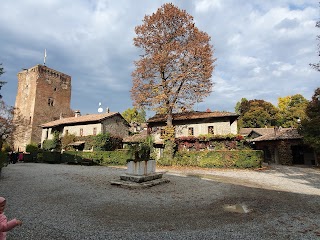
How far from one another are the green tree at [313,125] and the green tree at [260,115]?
32.3 metres

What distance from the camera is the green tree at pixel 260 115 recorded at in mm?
53562

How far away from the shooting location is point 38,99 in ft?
158

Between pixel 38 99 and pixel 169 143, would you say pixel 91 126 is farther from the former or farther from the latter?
pixel 38 99

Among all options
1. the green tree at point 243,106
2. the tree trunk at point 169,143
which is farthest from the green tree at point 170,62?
the green tree at point 243,106

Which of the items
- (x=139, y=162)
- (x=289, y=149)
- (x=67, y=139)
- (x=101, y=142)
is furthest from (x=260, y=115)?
(x=139, y=162)

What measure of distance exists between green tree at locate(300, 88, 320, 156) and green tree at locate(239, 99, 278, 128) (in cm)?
3233

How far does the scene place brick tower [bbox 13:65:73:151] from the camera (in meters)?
46.7

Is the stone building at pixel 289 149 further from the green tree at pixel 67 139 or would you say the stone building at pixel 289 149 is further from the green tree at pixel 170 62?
the green tree at pixel 67 139

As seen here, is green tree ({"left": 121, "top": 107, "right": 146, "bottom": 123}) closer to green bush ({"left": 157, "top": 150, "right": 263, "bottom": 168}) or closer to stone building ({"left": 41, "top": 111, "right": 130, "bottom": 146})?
stone building ({"left": 41, "top": 111, "right": 130, "bottom": 146})

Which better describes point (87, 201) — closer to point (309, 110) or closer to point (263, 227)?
point (263, 227)

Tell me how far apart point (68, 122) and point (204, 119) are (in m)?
22.4

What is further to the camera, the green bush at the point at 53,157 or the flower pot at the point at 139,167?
the green bush at the point at 53,157

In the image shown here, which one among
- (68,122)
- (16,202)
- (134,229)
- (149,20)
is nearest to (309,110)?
(149,20)

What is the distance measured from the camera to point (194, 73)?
79.5 feet
